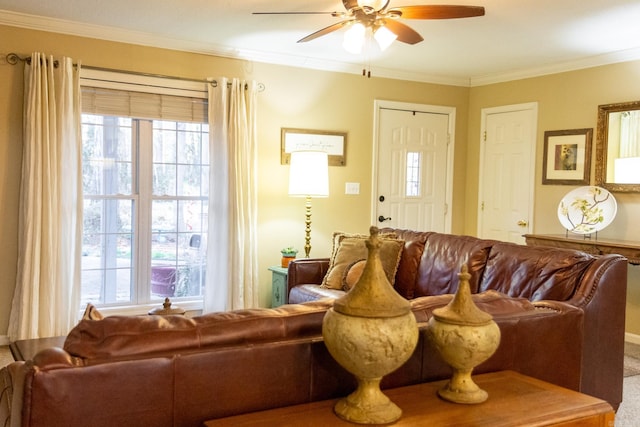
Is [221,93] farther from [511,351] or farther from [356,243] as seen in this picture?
[511,351]

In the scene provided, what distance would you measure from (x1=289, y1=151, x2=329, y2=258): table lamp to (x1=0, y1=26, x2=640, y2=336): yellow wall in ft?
1.32

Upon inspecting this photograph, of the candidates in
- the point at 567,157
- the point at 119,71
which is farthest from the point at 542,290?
the point at 119,71


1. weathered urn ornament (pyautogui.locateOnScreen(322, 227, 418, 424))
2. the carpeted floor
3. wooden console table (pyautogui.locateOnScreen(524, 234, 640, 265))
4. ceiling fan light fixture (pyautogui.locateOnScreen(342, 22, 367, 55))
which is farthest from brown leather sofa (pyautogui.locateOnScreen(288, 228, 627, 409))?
ceiling fan light fixture (pyautogui.locateOnScreen(342, 22, 367, 55))

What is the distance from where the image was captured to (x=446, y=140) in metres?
6.27

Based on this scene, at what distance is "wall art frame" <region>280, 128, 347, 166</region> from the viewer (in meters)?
5.34

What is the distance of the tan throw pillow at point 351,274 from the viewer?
4.07 meters

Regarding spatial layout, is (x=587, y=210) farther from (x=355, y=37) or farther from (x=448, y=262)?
(x=355, y=37)

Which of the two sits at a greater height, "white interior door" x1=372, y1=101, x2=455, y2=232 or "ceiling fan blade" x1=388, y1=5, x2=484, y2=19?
"ceiling fan blade" x1=388, y1=5, x2=484, y2=19

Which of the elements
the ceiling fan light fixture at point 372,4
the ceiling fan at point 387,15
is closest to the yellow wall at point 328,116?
the ceiling fan at point 387,15

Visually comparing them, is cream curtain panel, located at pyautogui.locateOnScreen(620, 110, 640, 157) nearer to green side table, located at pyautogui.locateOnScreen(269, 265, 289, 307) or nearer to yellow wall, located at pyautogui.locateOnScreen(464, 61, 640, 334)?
yellow wall, located at pyautogui.locateOnScreen(464, 61, 640, 334)

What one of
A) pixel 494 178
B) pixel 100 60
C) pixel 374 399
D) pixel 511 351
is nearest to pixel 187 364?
pixel 374 399

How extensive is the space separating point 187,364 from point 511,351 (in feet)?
3.63

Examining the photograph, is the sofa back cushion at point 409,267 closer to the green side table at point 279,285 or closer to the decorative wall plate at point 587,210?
the green side table at point 279,285

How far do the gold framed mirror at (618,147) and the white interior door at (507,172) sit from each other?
0.74m
